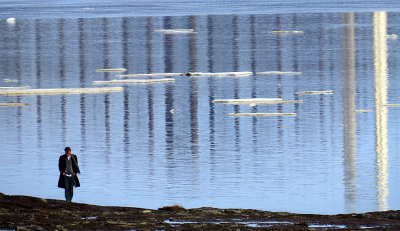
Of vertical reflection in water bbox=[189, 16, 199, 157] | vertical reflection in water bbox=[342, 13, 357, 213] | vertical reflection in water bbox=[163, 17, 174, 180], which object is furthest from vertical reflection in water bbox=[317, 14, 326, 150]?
vertical reflection in water bbox=[163, 17, 174, 180]

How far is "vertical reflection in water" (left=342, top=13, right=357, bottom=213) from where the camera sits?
22.5 m

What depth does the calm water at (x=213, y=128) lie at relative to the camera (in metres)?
22.9

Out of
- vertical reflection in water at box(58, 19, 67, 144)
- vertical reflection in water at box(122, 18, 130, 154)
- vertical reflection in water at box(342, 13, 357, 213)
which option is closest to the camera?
vertical reflection in water at box(342, 13, 357, 213)

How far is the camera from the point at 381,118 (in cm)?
3188

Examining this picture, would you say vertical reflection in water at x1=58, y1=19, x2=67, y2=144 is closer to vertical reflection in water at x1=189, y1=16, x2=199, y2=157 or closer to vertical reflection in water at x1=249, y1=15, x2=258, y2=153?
vertical reflection in water at x1=189, y1=16, x2=199, y2=157

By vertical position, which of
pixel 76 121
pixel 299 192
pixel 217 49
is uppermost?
pixel 217 49

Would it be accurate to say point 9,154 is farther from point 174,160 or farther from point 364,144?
point 364,144

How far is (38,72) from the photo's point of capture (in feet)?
149

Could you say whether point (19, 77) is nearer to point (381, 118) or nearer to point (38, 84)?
point (38, 84)

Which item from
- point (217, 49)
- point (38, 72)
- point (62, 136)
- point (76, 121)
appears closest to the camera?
point (62, 136)

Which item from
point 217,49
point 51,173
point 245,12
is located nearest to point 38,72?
point 217,49

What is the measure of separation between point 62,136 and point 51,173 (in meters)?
5.25

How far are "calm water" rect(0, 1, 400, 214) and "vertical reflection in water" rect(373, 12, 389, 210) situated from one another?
0.05m

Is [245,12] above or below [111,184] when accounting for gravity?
above
